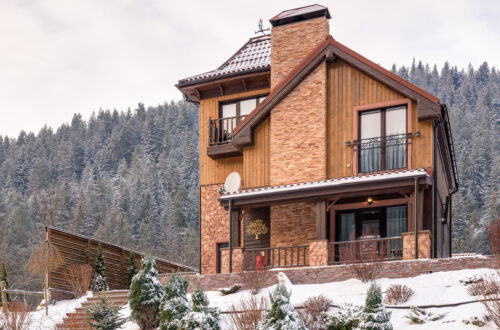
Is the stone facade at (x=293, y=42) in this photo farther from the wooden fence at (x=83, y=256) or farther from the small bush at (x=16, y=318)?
the small bush at (x=16, y=318)

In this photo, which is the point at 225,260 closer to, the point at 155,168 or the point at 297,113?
the point at 297,113

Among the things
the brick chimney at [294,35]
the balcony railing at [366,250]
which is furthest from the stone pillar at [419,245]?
the brick chimney at [294,35]

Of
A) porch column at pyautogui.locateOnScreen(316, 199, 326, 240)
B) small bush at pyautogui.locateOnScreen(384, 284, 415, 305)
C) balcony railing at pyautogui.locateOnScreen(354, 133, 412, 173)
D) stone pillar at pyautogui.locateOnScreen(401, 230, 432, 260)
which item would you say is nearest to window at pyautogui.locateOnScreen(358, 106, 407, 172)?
balcony railing at pyautogui.locateOnScreen(354, 133, 412, 173)

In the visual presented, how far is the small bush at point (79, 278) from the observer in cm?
2116

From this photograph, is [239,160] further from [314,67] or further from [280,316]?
[280,316]

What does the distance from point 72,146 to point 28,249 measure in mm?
52589

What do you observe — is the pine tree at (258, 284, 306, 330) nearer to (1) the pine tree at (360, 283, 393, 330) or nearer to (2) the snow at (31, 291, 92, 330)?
(1) the pine tree at (360, 283, 393, 330)

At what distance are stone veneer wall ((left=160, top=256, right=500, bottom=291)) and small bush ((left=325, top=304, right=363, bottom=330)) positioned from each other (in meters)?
2.80

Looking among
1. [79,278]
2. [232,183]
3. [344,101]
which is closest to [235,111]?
[232,183]

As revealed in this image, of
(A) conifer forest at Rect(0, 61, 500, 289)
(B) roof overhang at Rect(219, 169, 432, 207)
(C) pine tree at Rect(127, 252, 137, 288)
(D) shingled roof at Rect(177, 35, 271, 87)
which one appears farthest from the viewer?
(A) conifer forest at Rect(0, 61, 500, 289)

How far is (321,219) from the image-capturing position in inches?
802

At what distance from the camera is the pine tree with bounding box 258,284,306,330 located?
44.8ft

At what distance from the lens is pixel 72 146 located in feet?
375

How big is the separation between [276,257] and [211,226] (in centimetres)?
330
